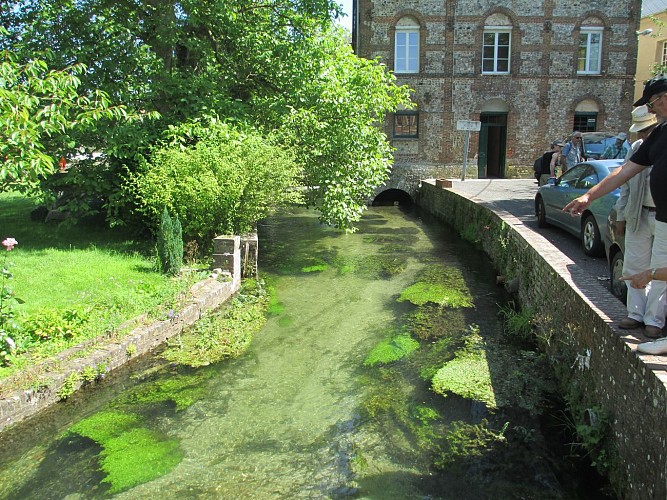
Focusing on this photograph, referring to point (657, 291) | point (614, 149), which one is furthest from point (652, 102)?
point (614, 149)

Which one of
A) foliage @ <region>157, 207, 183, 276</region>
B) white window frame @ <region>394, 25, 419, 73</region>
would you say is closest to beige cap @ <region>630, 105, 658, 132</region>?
foliage @ <region>157, 207, 183, 276</region>

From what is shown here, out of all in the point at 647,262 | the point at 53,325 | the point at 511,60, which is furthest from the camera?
the point at 511,60

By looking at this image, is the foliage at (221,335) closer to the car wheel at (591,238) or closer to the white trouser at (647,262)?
the white trouser at (647,262)

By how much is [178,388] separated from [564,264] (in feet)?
16.7

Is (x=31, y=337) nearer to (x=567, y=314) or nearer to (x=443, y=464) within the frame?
(x=443, y=464)

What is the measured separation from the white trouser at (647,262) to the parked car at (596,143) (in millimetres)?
12926

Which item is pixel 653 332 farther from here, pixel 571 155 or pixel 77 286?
pixel 571 155

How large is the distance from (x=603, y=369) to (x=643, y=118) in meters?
2.19

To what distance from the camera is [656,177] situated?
4074 millimetres

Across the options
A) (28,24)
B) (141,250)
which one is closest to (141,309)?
(141,250)

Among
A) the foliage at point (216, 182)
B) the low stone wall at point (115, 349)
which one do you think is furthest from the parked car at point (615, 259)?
the foliage at point (216, 182)

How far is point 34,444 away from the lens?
511 centimetres

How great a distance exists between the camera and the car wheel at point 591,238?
901 cm

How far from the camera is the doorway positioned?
2820 centimetres
